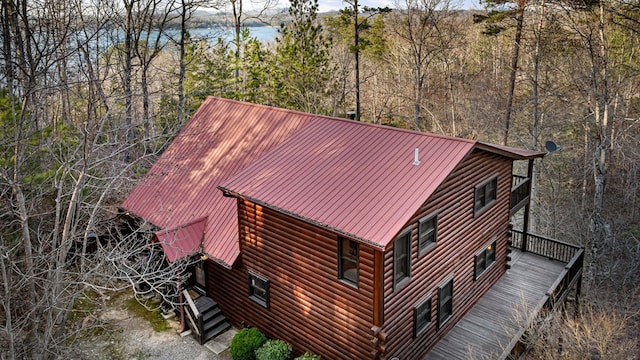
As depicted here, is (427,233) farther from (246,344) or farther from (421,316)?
(246,344)

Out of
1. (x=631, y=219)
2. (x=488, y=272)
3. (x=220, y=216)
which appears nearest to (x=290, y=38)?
(x=220, y=216)

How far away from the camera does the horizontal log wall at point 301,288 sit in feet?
39.2

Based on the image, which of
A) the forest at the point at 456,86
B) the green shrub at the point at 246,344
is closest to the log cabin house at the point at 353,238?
the green shrub at the point at 246,344

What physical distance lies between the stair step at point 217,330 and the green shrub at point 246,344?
4.32 feet

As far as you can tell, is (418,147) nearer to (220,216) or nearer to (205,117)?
(220,216)

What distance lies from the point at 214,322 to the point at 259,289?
7.49 ft

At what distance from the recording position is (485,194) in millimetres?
15367

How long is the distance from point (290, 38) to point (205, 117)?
11420 millimetres

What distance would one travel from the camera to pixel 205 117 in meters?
19.5

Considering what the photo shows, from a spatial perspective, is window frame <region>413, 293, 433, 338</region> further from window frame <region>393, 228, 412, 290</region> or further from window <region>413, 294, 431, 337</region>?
window frame <region>393, 228, 412, 290</region>

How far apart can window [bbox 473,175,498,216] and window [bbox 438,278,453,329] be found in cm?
244

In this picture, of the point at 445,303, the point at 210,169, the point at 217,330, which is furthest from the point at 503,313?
the point at 210,169

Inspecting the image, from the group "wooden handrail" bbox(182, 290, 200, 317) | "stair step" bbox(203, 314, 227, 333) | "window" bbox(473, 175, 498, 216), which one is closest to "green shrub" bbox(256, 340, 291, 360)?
"stair step" bbox(203, 314, 227, 333)

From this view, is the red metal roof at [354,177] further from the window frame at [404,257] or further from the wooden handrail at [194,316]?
the wooden handrail at [194,316]
